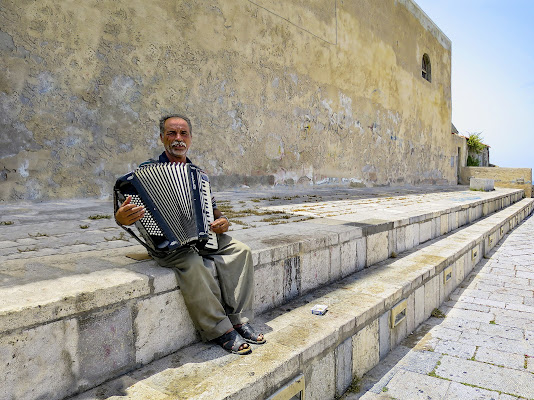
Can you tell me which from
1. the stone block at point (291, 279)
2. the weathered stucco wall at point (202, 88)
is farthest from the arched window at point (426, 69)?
the stone block at point (291, 279)

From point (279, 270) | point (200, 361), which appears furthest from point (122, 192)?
point (279, 270)

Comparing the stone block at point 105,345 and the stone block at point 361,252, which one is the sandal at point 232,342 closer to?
the stone block at point 105,345

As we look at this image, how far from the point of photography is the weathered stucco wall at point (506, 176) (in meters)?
18.7

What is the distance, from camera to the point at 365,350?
2.72m

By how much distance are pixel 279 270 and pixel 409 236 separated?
264 centimetres

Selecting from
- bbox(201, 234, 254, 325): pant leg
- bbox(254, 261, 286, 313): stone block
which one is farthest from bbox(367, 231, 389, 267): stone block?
bbox(201, 234, 254, 325): pant leg

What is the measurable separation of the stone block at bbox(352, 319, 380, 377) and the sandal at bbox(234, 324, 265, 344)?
0.80m

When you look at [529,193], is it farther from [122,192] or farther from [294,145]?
[122,192]

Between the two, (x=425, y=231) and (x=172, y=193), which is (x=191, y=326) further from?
(x=425, y=231)

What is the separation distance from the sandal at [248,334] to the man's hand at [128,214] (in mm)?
820

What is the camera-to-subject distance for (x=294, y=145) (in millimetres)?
9391

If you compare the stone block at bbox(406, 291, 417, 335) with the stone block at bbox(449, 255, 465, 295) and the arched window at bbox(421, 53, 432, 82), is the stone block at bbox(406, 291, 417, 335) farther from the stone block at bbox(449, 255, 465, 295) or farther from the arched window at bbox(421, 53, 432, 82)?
the arched window at bbox(421, 53, 432, 82)

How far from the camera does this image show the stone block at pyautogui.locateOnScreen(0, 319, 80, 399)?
1375mm

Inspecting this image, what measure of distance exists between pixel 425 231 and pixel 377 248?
5.10 ft
